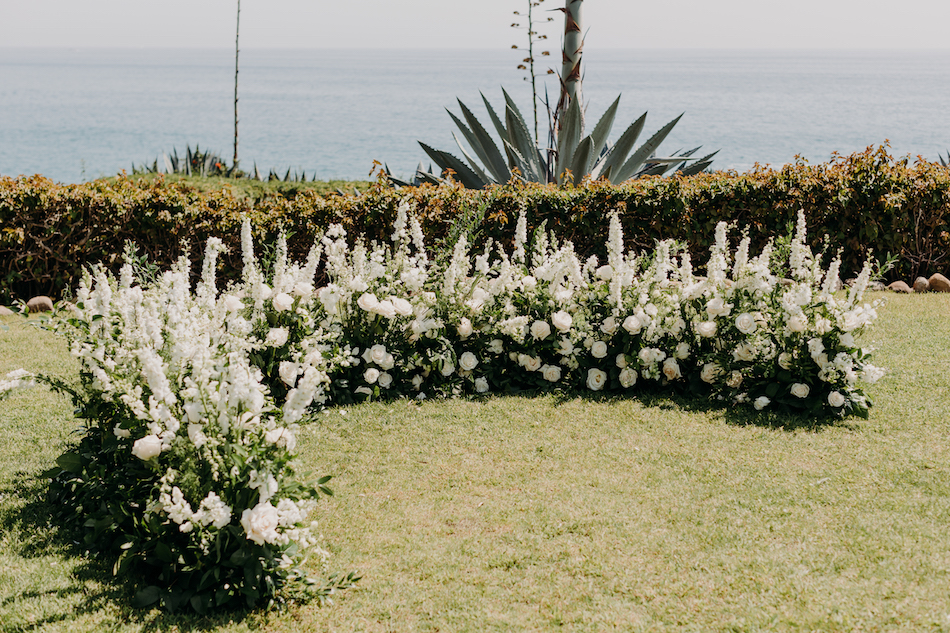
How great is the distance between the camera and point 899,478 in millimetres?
4203

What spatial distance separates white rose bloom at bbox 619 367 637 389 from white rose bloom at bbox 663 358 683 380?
0.21m

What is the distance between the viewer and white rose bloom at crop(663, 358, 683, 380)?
5395 millimetres

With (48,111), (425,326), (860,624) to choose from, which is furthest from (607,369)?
(48,111)

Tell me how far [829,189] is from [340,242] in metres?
5.23

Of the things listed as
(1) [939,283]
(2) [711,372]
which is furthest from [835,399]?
(1) [939,283]

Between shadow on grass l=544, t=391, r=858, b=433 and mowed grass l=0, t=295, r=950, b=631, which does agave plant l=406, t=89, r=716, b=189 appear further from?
mowed grass l=0, t=295, r=950, b=631

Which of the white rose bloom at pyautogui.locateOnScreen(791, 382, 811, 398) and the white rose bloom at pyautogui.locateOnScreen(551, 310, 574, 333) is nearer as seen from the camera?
the white rose bloom at pyautogui.locateOnScreen(791, 382, 811, 398)

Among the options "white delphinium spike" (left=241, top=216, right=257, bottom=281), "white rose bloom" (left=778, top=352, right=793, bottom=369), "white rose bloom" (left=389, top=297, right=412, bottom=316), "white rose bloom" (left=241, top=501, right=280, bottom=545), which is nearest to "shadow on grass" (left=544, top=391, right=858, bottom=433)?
"white rose bloom" (left=778, top=352, right=793, bottom=369)

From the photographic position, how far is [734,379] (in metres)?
5.30

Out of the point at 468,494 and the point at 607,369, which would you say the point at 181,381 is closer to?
the point at 468,494

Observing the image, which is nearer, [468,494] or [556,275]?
[468,494]

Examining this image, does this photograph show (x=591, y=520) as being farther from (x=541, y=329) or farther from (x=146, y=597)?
(x=146, y=597)

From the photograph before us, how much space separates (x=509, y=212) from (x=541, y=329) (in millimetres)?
2533

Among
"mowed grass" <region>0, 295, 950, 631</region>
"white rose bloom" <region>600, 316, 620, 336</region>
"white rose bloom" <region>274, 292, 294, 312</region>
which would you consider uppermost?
"white rose bloom" <region>274, 292, 294, 312</region>
